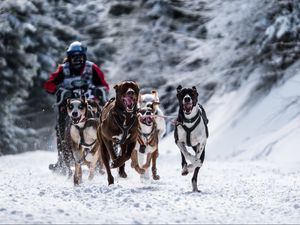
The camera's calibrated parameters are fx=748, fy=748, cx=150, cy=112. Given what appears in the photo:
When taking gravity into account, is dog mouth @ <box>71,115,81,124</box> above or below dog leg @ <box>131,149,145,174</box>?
above

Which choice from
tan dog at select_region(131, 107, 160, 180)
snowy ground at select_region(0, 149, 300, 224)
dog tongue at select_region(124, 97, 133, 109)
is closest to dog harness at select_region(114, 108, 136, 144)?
dog tongue at select_region(124, 97, 133, 109)

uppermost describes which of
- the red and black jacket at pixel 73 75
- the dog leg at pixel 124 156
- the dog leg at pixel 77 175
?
the red and black jacket at pixel 73 75

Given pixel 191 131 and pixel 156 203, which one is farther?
pixel 191 131

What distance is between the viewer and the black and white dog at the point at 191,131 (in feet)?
31.4

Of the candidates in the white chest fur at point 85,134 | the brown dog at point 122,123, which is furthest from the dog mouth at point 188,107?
the white chest fur at point 85,134

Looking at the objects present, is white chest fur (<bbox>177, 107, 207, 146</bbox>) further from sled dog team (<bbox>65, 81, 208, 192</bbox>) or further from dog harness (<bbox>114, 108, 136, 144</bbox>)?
dog harness (<bbox>114, 108, 136, 144</bbox>)

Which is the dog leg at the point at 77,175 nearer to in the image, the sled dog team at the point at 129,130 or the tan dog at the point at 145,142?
the sled dog team at the point at 129,130

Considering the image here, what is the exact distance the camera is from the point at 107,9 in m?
36.4

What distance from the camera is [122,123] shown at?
391 inches

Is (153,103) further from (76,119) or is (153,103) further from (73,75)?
(73,75)

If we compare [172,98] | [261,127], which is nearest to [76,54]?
[261,127]

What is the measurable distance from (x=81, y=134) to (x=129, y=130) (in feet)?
3.38

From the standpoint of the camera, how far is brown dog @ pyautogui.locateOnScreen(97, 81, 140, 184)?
32.3ft

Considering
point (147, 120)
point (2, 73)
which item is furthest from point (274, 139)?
point (2, 73)
